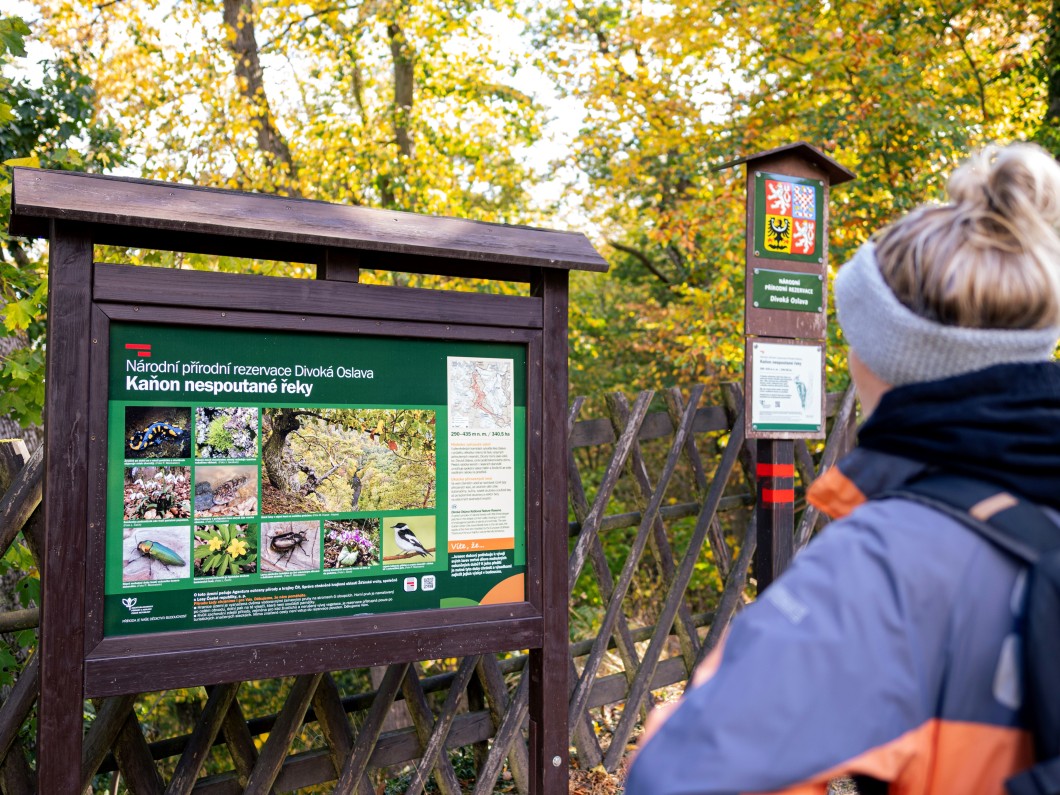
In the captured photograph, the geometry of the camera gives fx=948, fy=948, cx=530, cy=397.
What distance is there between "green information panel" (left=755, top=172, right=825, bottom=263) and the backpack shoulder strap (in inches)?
143

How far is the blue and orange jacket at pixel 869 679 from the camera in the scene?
86cm

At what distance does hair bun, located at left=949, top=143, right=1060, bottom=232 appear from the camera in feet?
3.60

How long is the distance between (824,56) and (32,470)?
8.40 meters

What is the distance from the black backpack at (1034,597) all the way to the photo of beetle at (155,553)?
2.36 meters

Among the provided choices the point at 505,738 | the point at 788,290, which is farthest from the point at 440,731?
the point at 788,290

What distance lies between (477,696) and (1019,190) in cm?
383

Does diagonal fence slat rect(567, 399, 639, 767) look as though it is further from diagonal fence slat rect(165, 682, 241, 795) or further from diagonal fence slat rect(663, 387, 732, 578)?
diagonal fence slat rect(165, 682, 241, 795)

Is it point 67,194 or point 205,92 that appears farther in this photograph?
point 205,92

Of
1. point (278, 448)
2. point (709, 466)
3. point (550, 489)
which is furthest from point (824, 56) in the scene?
point (278, 448)

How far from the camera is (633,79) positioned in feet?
39.0

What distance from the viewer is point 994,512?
3.22ft

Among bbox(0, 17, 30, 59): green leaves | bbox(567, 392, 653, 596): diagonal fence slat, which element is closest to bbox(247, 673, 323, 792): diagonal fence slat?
bbox(567, 392, 653, 596): diagonal fence slat

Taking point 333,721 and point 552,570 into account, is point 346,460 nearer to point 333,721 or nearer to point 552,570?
point 552,570

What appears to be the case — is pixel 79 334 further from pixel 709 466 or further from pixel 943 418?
pixel 709 466
